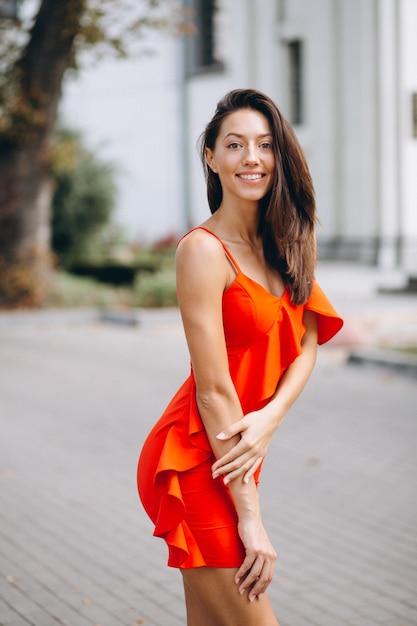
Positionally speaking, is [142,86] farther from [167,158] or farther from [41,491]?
[41,491]

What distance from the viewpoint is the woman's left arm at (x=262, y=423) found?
8.64 feet

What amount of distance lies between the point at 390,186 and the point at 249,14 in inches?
272

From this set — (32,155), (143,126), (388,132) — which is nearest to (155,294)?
(32,155)

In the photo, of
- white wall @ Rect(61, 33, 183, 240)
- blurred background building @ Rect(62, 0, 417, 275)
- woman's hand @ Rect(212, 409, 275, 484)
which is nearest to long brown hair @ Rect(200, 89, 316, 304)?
woman's hand @ Rect(212, 409, 275, 484)

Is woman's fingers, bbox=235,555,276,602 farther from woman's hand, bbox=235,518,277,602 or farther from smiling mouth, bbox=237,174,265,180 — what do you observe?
smiling mouth, bbox=237,174,265,180

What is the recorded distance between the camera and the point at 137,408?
379 inches

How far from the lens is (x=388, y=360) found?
460 inches

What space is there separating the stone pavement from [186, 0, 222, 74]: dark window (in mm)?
17742

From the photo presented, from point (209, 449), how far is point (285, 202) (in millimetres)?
750

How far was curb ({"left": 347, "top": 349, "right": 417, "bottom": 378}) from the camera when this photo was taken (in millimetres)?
11320

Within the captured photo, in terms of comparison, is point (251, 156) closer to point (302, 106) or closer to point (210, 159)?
point (210, 159)

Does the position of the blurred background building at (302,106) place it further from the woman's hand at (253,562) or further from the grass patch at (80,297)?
the woman's hand at (253,562)

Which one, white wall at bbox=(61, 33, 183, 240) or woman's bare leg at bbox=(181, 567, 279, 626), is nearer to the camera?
woman's bare leg at bbox=(181, 567, 279, 626)

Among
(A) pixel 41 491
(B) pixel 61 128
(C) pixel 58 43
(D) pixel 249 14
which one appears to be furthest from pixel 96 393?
(D) pixel 249 14
